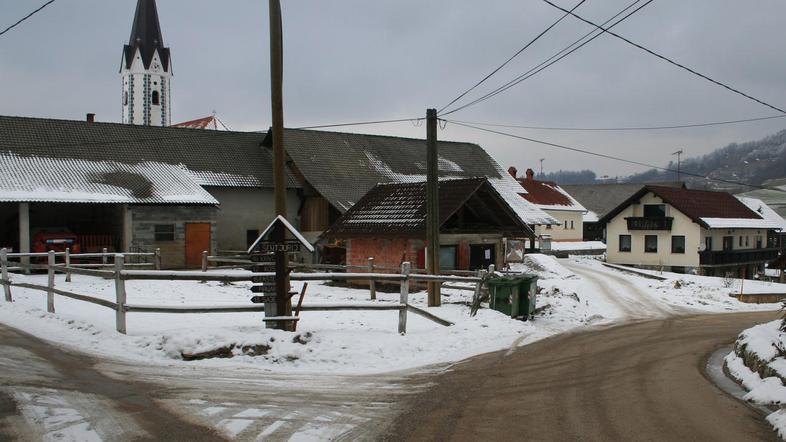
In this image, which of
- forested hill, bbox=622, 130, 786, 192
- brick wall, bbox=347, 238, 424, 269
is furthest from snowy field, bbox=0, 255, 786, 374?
forested hill, bbox=622, 130, 786, 192

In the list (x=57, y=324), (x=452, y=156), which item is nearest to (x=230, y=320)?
(x=57, y=324)

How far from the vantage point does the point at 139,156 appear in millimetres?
37219

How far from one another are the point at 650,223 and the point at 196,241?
105 ft

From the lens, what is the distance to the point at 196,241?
33.6m

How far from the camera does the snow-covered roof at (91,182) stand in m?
29.3

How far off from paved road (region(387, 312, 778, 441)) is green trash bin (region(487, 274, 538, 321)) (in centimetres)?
342

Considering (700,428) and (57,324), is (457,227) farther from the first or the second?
(700,428)

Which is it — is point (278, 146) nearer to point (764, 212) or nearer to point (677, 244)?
point (677, 244)

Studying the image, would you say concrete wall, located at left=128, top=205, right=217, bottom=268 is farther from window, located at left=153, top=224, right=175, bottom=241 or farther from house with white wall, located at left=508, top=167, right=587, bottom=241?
house with white wall, located at left=508, top=167, right=587, bottom=241

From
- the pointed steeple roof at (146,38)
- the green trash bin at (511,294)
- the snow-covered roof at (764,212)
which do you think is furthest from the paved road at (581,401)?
the pointed steeple roof at (146,38)

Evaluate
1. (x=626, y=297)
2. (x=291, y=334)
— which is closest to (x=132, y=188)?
(x=626, y=297)

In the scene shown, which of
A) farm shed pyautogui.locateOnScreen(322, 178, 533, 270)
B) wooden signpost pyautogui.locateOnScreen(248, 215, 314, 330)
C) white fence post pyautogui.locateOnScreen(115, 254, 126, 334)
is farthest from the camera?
farm shed pyautogui.locateOnScreen(322, 178, 533, 270)

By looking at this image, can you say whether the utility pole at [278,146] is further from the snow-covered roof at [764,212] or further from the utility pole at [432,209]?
the snow-covered roof at [764,212]

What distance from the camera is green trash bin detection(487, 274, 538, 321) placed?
53.1 feet
